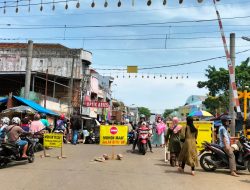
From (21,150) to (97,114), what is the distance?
154 ft

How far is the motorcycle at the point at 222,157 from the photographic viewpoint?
38.9 ft

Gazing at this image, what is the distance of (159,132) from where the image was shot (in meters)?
21.0

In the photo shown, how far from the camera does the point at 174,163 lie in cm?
1326

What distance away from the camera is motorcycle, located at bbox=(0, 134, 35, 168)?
11.9 metres

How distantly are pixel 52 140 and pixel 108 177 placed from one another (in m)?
5.45

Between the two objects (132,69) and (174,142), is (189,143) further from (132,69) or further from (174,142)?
(132,69)

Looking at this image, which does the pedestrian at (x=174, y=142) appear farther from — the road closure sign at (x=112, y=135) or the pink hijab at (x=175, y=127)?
the road closure sign at (x=112, y=135)

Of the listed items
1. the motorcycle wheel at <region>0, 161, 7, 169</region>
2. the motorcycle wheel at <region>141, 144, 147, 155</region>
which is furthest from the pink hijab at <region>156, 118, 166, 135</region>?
the motorcycle wheel at <region>0, 161, 7, 169</region>

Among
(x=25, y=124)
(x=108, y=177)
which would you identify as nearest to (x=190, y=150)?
(x=108, y=177)

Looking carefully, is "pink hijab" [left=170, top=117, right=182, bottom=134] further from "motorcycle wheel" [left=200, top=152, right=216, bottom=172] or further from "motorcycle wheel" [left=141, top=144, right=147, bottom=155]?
"motorcycle wheel" [left=141, top=144, right=147, bottom=155]

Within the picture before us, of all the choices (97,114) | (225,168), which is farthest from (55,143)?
(97,114)

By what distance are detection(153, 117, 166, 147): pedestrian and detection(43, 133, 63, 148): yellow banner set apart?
7.03 metres

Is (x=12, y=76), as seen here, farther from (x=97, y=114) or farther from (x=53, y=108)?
(x=97, y=114)

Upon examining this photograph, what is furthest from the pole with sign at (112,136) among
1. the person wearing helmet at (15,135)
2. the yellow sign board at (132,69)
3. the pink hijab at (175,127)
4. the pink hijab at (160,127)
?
the yellow sign board at (132,69)
